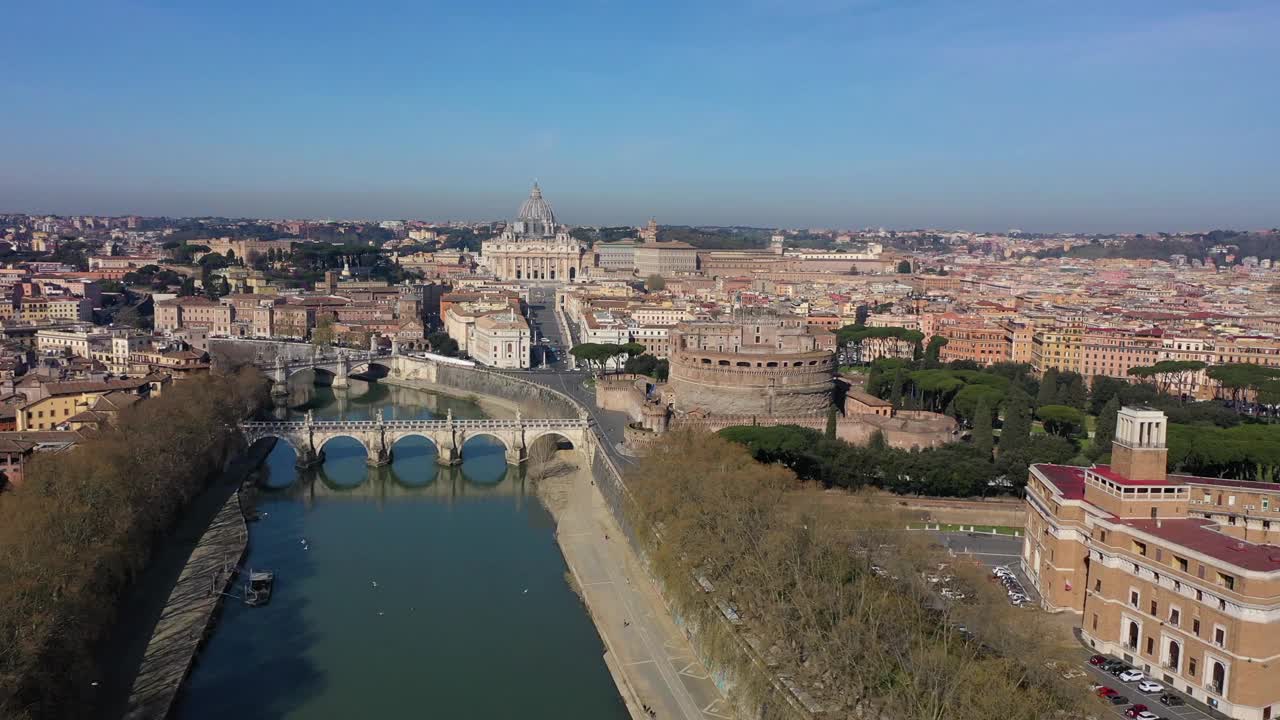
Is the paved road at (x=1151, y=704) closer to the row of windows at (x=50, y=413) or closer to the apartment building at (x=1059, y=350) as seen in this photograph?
the row of windows at (x=50, y=413)

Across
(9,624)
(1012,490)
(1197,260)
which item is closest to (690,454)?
(1012,490)

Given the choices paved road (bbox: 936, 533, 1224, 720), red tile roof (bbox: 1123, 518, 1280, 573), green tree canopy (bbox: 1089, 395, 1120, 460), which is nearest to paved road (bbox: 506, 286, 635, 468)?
paved road (bbox: 936, 533, 1224, 720)

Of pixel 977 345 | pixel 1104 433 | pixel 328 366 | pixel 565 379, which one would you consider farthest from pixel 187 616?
pixel 977 345

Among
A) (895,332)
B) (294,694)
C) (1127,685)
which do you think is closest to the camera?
(1127,685)

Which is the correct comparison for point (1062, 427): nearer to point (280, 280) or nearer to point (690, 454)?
point (690, 454)

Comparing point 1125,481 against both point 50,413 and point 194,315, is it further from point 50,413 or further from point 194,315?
point 194,315

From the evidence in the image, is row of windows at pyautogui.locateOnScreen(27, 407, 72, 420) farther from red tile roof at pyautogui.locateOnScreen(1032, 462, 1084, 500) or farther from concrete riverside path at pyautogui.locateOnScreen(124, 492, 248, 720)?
red tile roof at pyautogui.locateOnScreen(1032, 462, 1084, 500)

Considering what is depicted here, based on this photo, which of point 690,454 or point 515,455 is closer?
point 690,454
